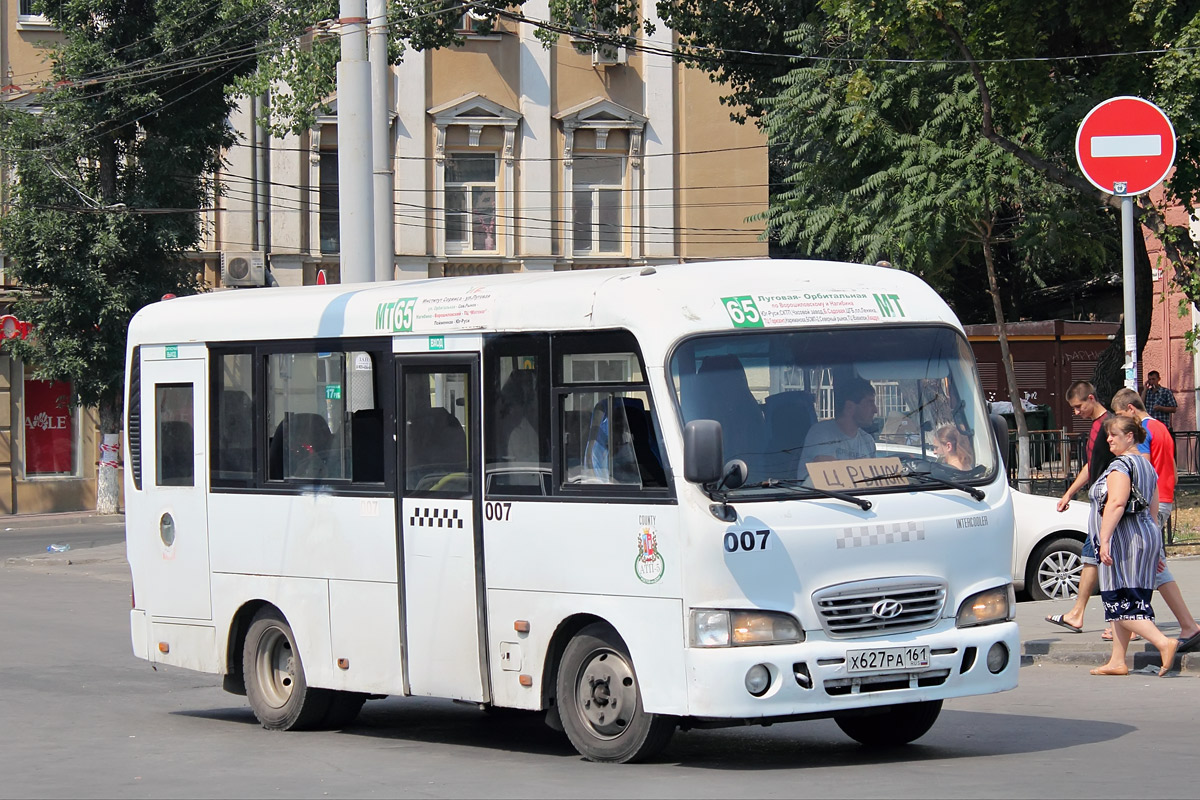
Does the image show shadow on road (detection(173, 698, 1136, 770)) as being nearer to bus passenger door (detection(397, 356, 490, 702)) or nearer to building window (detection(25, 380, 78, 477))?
bus passenger door (detection(397, 356, 490, 702))

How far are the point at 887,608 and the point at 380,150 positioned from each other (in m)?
10.8

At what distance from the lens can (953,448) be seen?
8.65 m

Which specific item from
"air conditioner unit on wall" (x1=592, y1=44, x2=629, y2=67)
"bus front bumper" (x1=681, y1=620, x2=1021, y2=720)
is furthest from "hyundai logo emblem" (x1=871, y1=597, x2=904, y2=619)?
"air conditioner unit on wall" (x1=592, y1=44, x2=629, y2=67)

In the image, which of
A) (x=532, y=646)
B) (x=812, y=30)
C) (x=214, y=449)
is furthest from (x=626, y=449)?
(x=812, y=30)

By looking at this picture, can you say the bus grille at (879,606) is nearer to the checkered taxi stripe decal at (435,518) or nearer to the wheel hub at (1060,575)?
the checkered taxi stripe decal at (435,518)

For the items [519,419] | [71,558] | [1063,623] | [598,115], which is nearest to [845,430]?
[519,419]

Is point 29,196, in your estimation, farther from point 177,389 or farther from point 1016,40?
point 177,389

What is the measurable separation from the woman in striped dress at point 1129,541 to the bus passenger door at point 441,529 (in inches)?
179

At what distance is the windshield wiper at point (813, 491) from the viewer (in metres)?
8.10

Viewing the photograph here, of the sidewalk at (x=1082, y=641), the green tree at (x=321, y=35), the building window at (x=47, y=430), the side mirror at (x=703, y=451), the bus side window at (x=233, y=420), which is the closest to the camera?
the side mirror at (x=703, y=451)

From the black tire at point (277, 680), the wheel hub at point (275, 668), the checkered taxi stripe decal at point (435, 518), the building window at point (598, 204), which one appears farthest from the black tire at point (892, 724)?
the building window at point (598, 204)

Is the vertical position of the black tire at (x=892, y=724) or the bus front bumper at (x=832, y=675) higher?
the bus front bumper at (x=832, y=675)

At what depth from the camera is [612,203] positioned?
37.8 metres

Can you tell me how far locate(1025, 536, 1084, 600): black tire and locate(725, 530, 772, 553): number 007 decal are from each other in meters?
8.08
